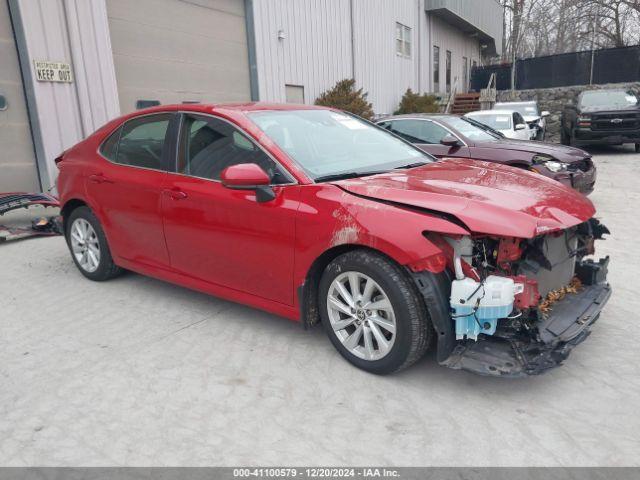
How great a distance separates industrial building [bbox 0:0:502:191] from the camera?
7.97 meters

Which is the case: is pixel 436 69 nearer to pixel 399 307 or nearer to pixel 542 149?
pixel 542 149

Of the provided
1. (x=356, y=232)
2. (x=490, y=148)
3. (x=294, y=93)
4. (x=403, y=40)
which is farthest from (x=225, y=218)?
(x=403, y=40)

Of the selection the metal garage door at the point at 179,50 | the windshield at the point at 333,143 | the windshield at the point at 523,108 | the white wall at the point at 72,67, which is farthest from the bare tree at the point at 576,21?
the windshield at the point at 333,143

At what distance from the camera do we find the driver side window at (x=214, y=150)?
141 inches

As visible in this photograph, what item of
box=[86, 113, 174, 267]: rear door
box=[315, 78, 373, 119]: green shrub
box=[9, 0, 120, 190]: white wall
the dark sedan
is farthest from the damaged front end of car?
box=[315, 78, 373, 119]: green shrub

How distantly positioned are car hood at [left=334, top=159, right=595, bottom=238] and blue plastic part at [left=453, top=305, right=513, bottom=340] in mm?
405

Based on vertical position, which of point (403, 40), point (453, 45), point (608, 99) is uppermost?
point (453, 45)

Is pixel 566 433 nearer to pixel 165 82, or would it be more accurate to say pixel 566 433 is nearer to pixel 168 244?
pixel 168 244

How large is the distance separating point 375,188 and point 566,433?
165 cm

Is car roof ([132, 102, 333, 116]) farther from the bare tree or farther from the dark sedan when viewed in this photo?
the bare tree

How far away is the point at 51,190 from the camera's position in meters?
8.28

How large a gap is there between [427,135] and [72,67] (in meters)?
5.75

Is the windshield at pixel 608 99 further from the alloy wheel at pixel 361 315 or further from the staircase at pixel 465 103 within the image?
the alloy wheel at pixel 361 315

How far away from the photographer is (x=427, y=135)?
821 cm
